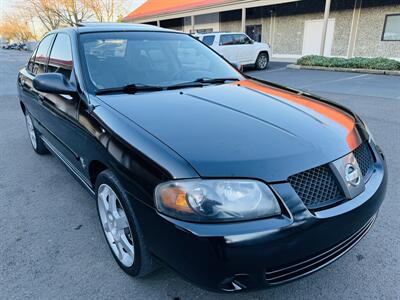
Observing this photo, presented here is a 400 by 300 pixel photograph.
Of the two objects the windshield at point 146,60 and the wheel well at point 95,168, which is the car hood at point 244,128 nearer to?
the windshield at point 146,60

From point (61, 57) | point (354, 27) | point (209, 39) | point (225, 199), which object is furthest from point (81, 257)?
point (354, 27)

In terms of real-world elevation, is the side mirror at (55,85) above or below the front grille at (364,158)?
above

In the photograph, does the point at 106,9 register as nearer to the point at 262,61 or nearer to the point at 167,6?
the point at 167,6

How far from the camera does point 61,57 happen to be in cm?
295

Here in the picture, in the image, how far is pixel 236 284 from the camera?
1475mm

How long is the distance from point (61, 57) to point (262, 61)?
1199cm

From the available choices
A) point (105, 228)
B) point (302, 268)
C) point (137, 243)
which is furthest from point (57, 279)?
point (302, 268)

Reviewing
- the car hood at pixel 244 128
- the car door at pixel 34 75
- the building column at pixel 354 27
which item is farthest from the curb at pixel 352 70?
the car door at pixel 34 75

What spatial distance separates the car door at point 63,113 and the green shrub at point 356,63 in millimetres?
11413

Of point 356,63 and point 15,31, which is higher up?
point 15,31

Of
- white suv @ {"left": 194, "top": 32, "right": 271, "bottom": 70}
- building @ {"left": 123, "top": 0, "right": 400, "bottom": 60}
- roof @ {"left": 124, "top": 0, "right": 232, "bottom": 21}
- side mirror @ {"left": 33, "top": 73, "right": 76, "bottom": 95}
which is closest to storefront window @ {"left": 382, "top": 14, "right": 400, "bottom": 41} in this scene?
building @ {"left": 123, "top": 0, "right": 400, "bottom": 60}

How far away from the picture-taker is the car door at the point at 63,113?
2.47 meters

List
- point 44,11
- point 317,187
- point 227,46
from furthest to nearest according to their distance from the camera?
point 44,11
point 227,46
point 317,187

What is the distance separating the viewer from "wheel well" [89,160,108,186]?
216cm
